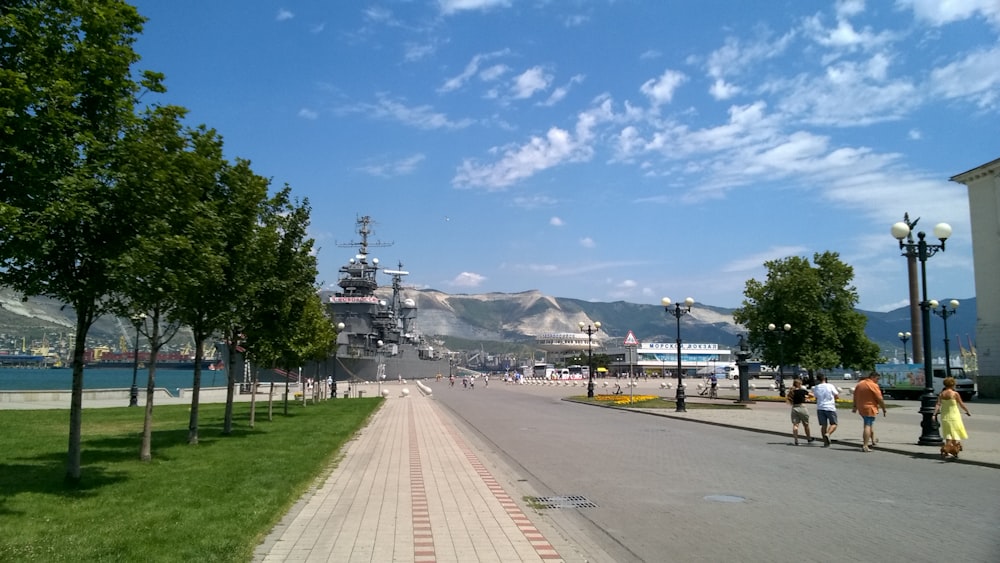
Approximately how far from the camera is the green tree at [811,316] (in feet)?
149

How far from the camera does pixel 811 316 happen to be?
45.5 meters

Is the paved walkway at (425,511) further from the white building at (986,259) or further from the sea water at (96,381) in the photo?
the sea water at (96,381)

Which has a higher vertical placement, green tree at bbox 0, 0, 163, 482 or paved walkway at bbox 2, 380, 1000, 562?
green tree at bbox 0, 0, 163, 482

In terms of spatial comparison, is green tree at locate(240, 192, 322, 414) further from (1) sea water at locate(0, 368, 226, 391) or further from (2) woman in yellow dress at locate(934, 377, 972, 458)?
(1) sea water at locate(0, 368, 226, 391)

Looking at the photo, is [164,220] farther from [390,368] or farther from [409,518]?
[390,368]

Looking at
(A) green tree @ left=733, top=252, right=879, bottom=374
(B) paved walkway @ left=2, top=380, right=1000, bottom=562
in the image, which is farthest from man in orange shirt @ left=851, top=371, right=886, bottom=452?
(A) green tree @ left=733, top=252, right=879, bottom=374

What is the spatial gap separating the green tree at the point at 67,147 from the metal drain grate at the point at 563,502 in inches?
258

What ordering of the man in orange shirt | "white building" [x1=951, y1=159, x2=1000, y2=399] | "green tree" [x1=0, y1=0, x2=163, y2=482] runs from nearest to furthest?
"green tree" [x1=0, y1=0, x2=163, y2=482]
the man in orange shirt
"white building" [x1=951, y1=159, x2=1000, y2=399]

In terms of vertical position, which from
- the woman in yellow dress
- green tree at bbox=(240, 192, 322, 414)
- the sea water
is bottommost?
the sea water

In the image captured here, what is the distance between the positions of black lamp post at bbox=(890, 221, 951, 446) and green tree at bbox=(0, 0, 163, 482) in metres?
15.7

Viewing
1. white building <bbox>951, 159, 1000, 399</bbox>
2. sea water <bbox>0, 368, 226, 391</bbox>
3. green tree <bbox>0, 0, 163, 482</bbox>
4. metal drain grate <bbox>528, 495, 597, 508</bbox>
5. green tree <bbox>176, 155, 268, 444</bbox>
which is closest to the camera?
green tree <bbox>0, 0, 163, 482</bbox>

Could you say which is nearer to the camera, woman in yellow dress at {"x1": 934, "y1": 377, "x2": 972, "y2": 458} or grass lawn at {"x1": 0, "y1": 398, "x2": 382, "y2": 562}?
grass lawn at {"x1": 0, "y1": 398, "x2": 382, "y2": 562}

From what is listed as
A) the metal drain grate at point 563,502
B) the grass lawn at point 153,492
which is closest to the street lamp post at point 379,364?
the grass lawn at point 153,492

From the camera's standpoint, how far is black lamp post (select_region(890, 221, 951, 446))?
52.7ft
